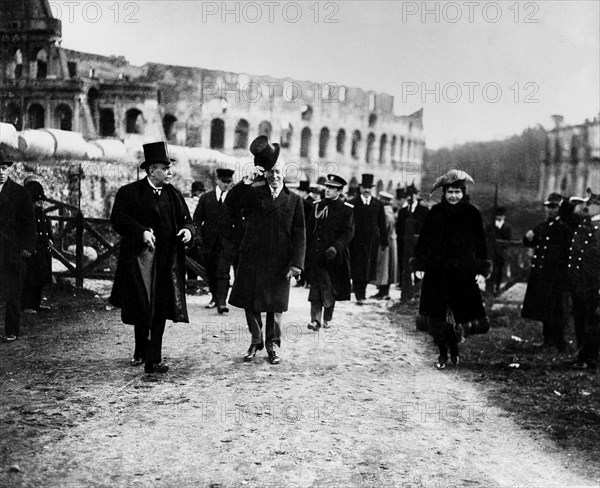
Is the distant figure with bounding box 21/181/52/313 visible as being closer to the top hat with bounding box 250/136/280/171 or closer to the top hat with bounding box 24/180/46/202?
the top hat with bounding box 24/180/46/202

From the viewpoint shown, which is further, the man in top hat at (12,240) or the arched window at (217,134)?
the arched window at (217,134)

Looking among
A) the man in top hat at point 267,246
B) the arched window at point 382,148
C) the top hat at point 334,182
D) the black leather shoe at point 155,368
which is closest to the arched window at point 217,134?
the arched window at point 382,148

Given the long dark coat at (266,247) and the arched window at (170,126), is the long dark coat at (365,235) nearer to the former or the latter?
the long dark coat at (266,247)

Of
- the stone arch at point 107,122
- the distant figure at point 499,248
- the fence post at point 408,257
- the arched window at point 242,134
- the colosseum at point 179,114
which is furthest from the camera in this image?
the arched window at point 242,134

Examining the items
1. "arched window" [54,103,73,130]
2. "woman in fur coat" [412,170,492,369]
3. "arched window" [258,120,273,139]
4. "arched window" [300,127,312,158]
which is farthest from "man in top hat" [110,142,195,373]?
"arched window" [300,127,312,158]

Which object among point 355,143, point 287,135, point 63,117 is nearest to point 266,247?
point 63,117

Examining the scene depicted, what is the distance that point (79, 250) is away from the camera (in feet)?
30.8

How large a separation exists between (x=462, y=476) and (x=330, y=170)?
118 ft

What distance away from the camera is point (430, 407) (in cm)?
530

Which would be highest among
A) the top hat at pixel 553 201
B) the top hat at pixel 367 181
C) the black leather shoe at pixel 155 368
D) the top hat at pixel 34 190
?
the top hat at pixel 367 181

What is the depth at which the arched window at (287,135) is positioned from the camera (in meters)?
37.6

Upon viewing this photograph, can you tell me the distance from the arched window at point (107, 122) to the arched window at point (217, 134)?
49.3 ft

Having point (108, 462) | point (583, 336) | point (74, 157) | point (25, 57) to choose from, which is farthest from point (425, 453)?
point (74, 157)

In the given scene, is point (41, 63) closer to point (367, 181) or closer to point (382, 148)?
point (367, 181)
